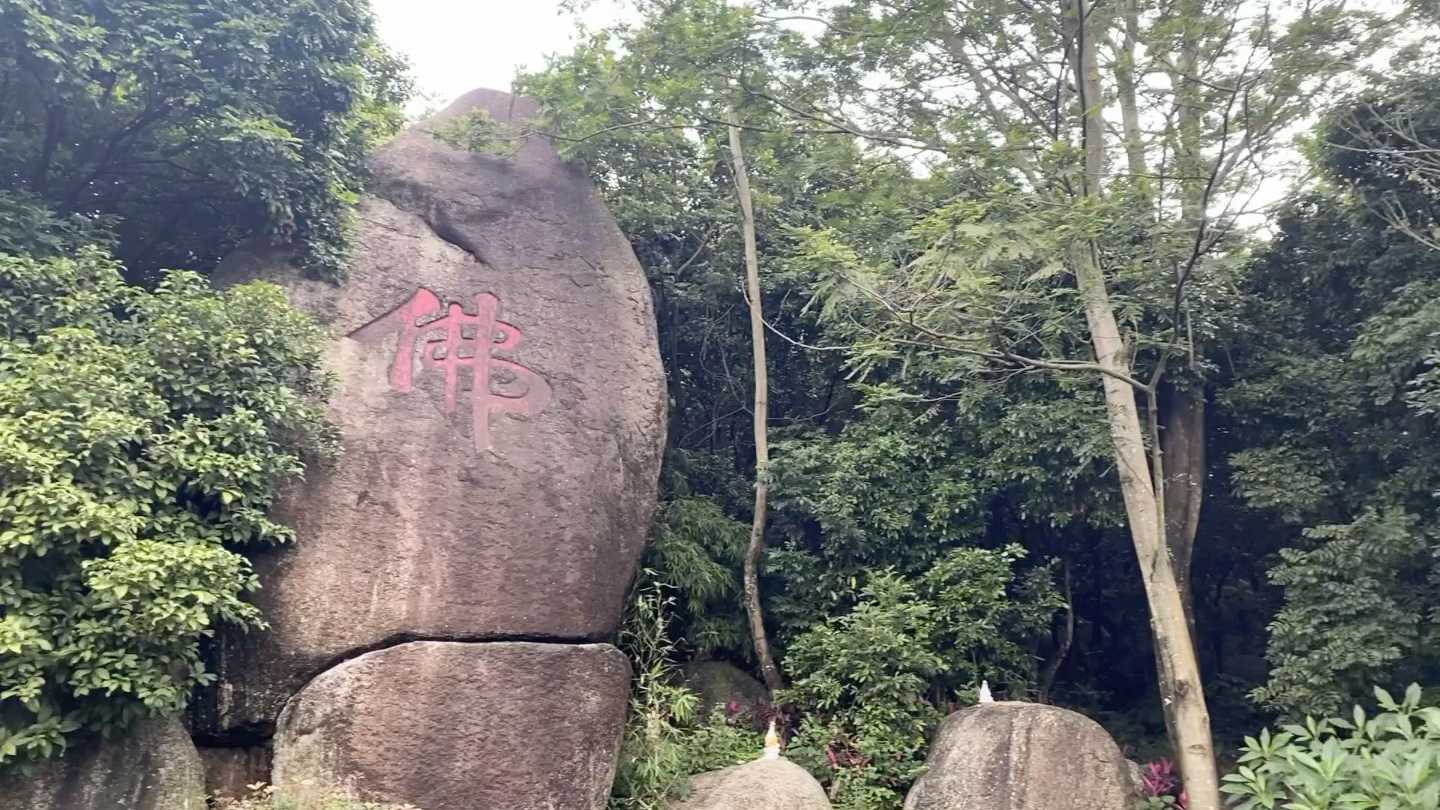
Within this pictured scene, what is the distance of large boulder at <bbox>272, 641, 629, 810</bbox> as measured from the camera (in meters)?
4.99

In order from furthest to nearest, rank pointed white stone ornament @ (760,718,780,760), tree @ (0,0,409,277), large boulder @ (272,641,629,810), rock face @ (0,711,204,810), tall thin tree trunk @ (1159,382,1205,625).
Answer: tall thin tree trunk @ (1159,382,1205,625), pointed white stone ornament @ (760,718,780,760), tree @ (0,0,409,277), large boulder @ (272,641,629,810), rock face @ (0,711,204,810)

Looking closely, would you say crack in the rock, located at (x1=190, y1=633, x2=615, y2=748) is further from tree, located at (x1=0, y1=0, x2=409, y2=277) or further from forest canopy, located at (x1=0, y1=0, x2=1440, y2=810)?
tree, located at (x1=0, y1=0, x2=409, y2=277)

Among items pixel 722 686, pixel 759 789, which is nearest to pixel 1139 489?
pixel 759 789

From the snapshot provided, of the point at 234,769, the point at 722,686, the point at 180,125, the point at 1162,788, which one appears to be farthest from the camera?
the point at 722,686

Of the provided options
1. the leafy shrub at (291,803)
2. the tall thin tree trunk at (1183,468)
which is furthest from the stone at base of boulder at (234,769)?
the tall thin tree trunk at (1183,468)

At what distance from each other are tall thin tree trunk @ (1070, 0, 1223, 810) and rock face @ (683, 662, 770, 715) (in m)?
2.70

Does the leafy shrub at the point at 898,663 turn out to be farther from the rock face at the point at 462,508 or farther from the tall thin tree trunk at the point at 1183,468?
the rock face at the point at 462,508

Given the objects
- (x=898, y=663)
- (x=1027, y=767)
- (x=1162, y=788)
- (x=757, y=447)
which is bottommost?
(x=1162, y=788)

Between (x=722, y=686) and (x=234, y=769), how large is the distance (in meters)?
3.31

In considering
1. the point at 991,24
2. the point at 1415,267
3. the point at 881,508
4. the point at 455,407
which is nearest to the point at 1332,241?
the point at 1415,267

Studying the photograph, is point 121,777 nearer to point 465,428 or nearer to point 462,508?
point 462,508

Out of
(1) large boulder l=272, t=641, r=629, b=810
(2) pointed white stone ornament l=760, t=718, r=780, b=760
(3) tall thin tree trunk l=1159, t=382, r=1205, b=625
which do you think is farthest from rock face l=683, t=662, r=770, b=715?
(3) tall thin tree trunk l=1159, t=382, r=1205, b=625

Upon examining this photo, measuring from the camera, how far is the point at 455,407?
239 inches

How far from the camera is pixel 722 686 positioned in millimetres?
7418
